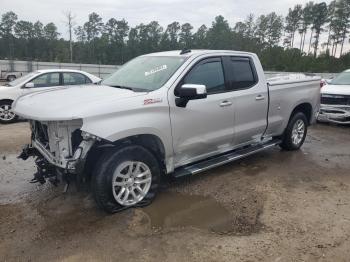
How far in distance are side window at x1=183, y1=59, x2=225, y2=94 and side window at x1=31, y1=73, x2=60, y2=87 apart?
6.64 meters

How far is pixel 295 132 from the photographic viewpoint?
7375mm

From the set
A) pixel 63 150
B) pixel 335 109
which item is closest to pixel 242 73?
pixel 63 150

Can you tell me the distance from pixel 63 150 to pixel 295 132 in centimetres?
487

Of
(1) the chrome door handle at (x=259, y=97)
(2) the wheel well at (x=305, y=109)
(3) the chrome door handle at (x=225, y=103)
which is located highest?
(1) the chrome door handle at (x=259, y=97)

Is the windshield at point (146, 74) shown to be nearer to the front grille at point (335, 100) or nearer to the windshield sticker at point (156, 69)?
the windshield sticker at point (156, 69)

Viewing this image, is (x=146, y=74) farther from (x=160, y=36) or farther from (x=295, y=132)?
(x=160, y=36)

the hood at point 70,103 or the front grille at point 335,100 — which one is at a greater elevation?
the hood at point 70,103

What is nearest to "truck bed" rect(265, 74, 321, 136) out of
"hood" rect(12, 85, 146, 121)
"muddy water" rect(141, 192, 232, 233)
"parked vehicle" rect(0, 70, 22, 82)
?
"muddy water" rect(141, 192, 232, 233)

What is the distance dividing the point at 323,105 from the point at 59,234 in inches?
344

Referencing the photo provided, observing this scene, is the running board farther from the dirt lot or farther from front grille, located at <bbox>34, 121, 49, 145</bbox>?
front grille, located at <bbox>34, 121, 49, 145</bbox>

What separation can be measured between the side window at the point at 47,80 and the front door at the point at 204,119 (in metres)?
6.64

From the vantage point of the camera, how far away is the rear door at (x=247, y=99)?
18.6ft

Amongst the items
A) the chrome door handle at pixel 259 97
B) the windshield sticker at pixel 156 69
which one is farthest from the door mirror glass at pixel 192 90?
the chrome door handle at pixel 259 97

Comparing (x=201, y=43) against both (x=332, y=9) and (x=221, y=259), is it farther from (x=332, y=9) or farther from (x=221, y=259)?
(x=221, y=259)
